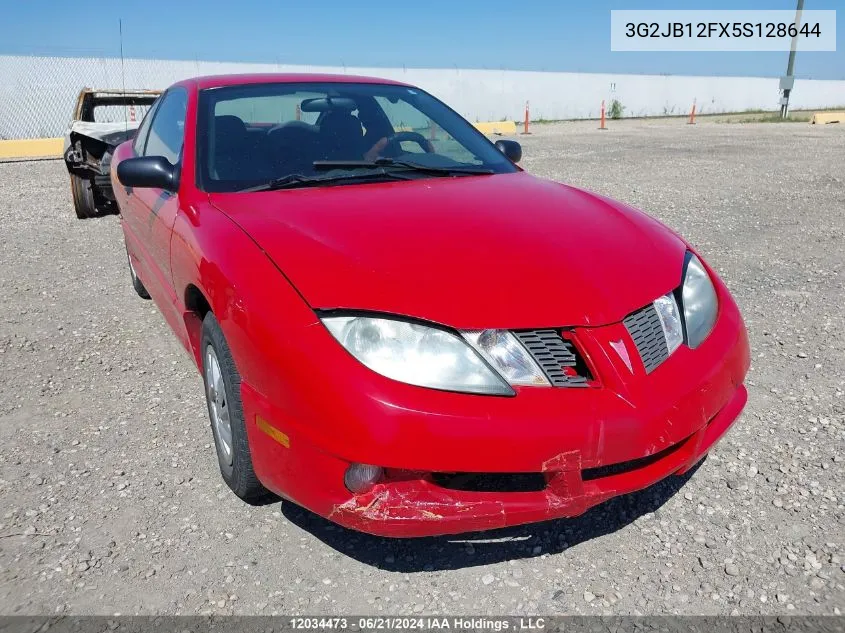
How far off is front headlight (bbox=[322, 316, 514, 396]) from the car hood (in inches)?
1.8

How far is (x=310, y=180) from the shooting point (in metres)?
2.86

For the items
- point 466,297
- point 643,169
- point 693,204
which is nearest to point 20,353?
point 466,297

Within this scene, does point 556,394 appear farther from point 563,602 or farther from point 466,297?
point 563,602

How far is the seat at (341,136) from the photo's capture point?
3.09m

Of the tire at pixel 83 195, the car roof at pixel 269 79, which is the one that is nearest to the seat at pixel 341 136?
the car roof at pixel 269 79

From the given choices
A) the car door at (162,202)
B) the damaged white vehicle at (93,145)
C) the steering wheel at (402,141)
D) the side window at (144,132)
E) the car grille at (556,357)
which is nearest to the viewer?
the car grille at (556,357)

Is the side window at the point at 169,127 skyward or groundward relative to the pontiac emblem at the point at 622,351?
skyward

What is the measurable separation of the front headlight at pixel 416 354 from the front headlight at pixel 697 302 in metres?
0.74

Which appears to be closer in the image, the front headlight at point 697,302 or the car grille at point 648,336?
the car grille at point 648,336

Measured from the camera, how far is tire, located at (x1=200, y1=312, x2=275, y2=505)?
231 cm

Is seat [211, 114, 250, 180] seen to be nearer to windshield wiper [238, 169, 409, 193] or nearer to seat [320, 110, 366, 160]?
windshield wiper [238, 169, 409, 193]

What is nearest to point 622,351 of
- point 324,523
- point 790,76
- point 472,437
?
point 472,437

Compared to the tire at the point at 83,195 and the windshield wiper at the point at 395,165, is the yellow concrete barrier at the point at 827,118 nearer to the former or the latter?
the tire at the point at 83,195

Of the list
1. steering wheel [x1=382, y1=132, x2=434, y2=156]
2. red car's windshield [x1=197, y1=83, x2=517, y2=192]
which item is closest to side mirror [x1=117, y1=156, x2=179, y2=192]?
red car's windshield [x1=197, y1=83, x2=517, y2=192]
